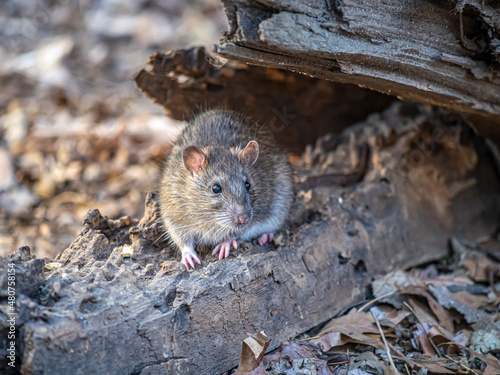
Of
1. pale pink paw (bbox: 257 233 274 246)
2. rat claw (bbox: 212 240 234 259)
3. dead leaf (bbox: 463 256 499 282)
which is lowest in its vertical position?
dead leaf (bbox: 463 256 499 282)

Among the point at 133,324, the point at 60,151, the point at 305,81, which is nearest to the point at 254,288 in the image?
the point at 133,324

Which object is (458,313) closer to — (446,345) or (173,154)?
(446,345)

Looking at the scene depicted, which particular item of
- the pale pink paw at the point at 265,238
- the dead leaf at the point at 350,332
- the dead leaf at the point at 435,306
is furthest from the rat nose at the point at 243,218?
the dead leaf at the point at 435,306

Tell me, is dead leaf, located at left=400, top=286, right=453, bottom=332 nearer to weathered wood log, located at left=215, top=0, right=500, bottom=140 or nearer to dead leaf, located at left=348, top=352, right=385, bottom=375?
dead leaf, located at left=348, top=352, right=385, bottom=375

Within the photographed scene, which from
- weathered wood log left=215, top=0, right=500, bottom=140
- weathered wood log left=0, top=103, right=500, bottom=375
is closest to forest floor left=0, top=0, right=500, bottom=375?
weathered wood log left=0, top=103, right=500, bottom=375

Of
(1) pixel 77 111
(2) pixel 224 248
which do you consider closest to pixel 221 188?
(2) pixel 224 248

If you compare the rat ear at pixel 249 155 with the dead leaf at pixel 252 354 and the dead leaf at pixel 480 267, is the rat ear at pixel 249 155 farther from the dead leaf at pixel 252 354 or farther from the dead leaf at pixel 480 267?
the dead leaf at pixel 480 267

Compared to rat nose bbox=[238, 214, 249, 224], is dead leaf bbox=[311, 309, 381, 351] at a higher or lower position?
lower

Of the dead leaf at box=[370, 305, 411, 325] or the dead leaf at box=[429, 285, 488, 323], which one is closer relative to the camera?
the dead leaf at box=[370, 305, 411, 325]
